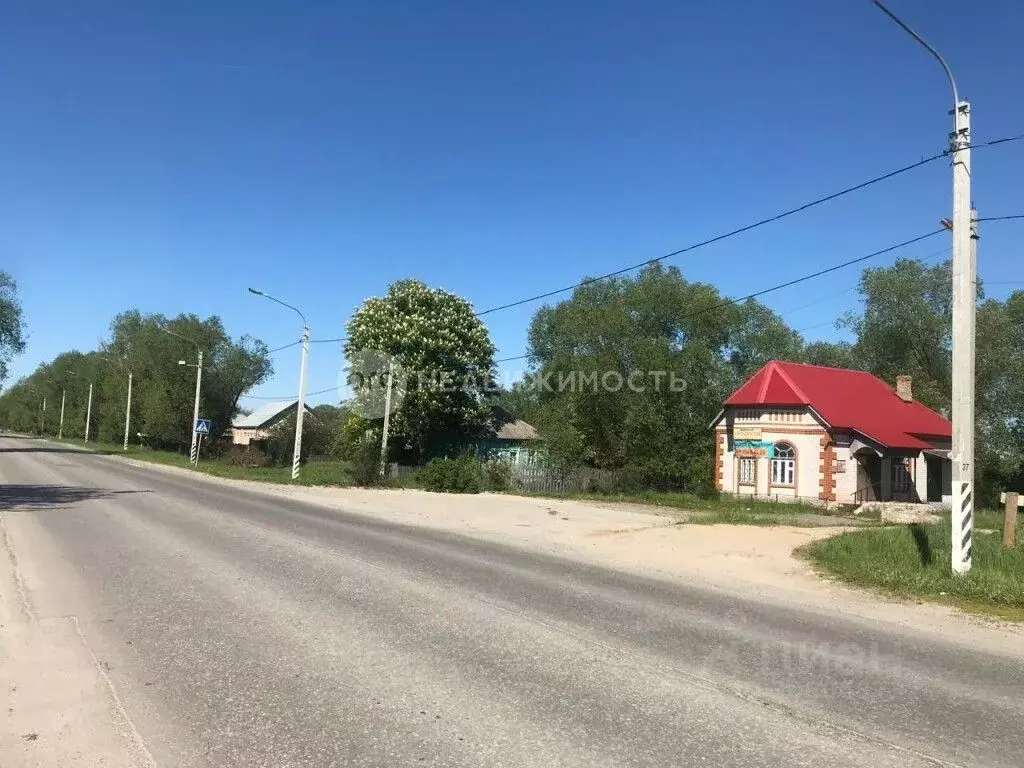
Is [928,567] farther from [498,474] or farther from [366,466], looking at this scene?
[366,466]

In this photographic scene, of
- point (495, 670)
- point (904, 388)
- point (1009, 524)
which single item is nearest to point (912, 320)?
point (904, 388)

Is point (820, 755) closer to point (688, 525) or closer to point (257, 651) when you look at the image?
point (257, 651)

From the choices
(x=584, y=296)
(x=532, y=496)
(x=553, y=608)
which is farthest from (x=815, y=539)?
(x=584, y=296)

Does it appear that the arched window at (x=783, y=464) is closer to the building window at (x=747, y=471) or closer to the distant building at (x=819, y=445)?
the distant building at (x=819, y=445)

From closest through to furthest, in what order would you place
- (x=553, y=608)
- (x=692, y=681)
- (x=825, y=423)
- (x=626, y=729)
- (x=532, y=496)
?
(x=626, y=729) → (x=692, y=681) → (x=553, y=608) → (x=532, y=496) → (x=825, y=423)

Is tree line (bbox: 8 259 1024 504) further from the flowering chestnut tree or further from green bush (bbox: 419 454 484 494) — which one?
green bush (bbox: 419 454 484 494)

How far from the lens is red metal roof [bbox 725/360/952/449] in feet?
111

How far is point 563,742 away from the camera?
442cm

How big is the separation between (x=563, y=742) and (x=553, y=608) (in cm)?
392

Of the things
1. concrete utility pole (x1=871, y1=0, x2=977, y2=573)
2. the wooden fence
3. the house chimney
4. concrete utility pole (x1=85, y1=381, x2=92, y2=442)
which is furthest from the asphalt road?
concrete utility pole (x1=85, y1=381, x2=92, y2=442)

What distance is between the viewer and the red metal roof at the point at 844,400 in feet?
111

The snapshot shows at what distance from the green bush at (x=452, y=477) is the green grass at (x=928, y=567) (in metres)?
17.8

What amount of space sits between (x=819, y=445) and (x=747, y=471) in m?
3.63

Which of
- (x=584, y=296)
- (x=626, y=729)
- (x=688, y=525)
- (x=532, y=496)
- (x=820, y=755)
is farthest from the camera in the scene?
(x=584, y=296)
